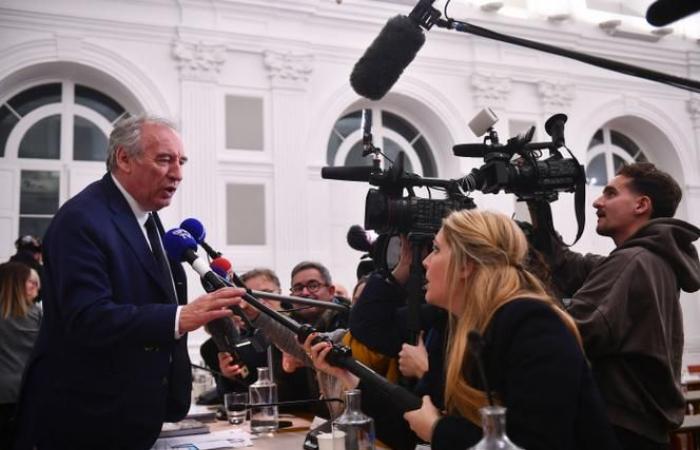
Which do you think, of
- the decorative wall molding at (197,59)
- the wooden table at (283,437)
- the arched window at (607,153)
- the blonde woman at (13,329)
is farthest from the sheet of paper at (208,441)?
the arched window at (607,153)

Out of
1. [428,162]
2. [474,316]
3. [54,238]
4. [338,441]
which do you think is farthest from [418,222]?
[428,162]

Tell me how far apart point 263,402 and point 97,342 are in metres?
0.95

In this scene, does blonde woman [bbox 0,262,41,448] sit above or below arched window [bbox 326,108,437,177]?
below

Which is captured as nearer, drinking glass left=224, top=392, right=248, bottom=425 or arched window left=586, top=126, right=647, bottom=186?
drinking glass left=224, top=392, right=248, bottom=425

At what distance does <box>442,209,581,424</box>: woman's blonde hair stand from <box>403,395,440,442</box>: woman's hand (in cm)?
5

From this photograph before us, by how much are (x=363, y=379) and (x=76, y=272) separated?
0.81 metres

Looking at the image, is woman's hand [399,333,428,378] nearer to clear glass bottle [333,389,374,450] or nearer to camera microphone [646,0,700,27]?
clear glass bottle [333,389,374,450]

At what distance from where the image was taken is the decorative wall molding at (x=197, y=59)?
7062mm

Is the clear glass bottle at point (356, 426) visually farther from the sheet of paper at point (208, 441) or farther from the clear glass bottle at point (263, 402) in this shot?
the clear glass bottle at point (263, 402)

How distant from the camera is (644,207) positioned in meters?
2.25

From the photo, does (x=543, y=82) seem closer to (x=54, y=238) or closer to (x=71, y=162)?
(x=71, y=162)

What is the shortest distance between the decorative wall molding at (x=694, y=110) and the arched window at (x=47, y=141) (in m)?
7.70

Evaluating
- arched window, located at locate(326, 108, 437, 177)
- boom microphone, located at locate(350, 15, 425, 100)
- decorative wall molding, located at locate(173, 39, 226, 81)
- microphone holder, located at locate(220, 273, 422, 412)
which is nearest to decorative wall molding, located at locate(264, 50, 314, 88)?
decorative wall molding, located at locate(173, 39, 226, 81)

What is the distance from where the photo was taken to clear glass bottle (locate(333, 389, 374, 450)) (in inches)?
61.7
